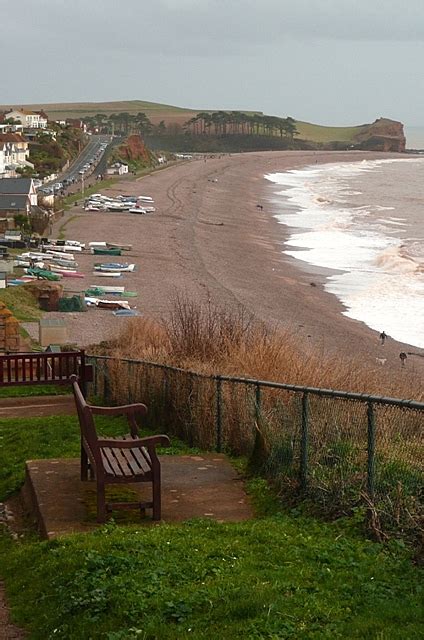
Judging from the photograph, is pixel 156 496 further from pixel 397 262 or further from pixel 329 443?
pixel 397 262

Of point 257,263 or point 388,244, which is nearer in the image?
point 257,263

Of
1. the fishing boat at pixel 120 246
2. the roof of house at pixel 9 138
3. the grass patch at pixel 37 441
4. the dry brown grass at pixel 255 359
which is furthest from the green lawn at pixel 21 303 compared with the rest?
the roof of house at pixel 9 138

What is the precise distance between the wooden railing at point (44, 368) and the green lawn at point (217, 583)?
9337 millimetres

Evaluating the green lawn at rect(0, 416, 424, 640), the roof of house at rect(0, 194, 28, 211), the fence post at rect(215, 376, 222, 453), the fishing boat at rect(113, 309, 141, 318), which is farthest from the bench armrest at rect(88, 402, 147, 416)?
the roof of house at rect(0, 194, 28, 211)

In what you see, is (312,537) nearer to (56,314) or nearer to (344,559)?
(344,559)

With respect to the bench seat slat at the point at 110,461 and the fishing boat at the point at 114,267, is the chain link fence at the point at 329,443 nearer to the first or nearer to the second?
the bench seat slat at the point at 110,461

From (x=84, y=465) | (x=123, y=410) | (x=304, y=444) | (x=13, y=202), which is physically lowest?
(x=13, y=202)

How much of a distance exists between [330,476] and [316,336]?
22.6 m

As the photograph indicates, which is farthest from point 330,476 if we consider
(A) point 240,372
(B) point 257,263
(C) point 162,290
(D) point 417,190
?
(D) point 417,190

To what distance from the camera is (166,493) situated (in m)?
8.91

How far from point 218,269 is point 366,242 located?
12.8 m

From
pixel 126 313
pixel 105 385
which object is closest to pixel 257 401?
pixel 105 385

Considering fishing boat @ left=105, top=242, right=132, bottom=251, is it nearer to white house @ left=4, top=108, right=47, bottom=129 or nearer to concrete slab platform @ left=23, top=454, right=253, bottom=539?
concrete slab platform @ left=23, top=454, right=253, bottom=539

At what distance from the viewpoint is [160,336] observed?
1923 cm
